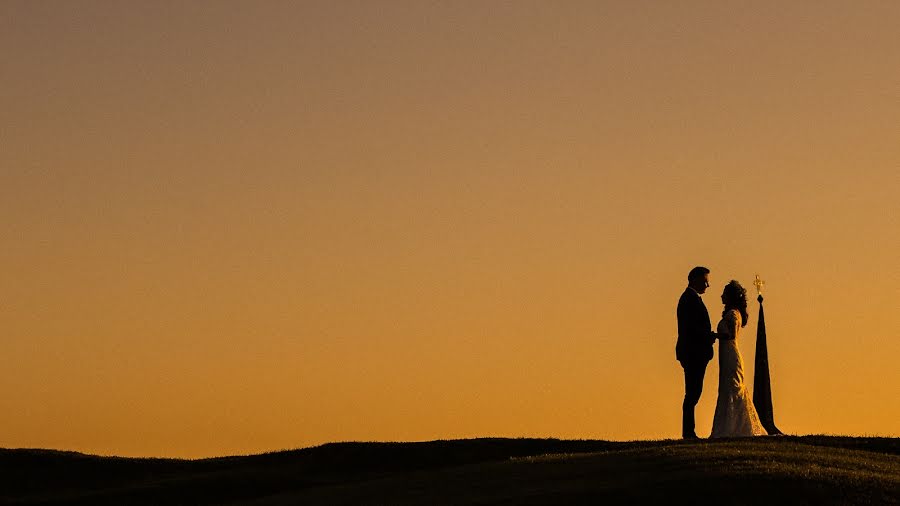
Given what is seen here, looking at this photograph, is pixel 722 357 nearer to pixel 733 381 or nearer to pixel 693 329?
pixel 733 381

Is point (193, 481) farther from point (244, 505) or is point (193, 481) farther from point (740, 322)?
point (740, 322)

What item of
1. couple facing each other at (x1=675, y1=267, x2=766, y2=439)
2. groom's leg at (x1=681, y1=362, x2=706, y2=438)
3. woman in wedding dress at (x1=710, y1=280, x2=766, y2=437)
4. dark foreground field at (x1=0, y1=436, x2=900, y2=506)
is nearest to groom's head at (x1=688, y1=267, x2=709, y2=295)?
couple facing each other at (x1=675, y1=267, x2=766, y2=439)

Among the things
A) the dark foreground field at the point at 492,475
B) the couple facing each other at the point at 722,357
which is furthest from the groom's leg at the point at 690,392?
the dark foreground field at the point at 492,475

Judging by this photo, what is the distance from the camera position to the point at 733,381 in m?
37.4

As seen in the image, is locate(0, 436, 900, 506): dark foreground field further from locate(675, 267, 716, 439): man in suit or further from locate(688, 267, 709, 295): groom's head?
locate(688, 267, 709, 295): groom's head

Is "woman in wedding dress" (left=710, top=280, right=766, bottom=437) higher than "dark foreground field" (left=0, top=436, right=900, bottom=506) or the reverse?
higher

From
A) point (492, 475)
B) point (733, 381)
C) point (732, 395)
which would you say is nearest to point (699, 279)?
point (733, 381)

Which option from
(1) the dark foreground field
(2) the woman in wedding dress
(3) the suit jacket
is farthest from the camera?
(3) the suit jacket

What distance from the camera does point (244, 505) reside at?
3300 cm

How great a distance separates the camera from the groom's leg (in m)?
37.4

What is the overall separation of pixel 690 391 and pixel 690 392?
2 cm

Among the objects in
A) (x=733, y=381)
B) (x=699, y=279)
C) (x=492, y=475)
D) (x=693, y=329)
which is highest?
(x=699, y=279)

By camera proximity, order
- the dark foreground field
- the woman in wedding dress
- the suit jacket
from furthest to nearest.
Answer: the suit jacket → the woman in wedding dress → the dark foreground field

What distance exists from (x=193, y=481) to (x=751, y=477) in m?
16.6
